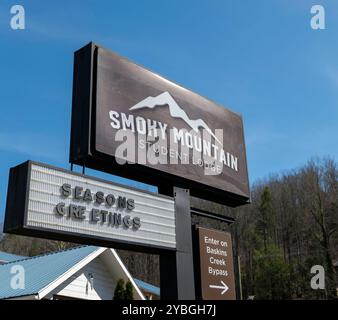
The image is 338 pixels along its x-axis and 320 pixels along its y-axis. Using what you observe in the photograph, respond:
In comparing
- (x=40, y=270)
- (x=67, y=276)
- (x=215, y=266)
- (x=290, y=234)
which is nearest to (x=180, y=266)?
(x=215, y=266)

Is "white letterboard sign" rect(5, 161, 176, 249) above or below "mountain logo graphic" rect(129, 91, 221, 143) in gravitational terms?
below

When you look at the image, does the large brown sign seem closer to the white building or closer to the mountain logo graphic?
the mountain logo graphic

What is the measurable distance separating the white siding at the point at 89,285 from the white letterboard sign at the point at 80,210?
7451 mm

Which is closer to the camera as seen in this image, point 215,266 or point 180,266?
point 180,266

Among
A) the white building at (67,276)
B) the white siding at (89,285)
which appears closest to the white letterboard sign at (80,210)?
the white building at (67,276)

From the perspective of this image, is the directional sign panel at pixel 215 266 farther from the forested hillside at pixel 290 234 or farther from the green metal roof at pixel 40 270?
the forested hillside at pixel 290 234

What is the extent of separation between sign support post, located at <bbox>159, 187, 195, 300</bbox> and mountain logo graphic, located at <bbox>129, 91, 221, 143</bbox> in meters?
1.55

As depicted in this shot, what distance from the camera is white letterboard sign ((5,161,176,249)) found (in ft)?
21.3

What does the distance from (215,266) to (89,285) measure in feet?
26.6

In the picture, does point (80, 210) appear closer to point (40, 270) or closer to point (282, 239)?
point (40, 270)

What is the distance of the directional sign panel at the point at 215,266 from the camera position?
30.0 ft

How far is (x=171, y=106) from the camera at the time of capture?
9.39m

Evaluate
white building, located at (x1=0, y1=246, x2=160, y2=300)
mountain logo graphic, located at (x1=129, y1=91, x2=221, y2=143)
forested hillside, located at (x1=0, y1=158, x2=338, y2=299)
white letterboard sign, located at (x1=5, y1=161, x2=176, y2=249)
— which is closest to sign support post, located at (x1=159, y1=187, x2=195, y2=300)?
white letterboard sign, located at (x1=5, y1=161, x2=176, y2=249)
